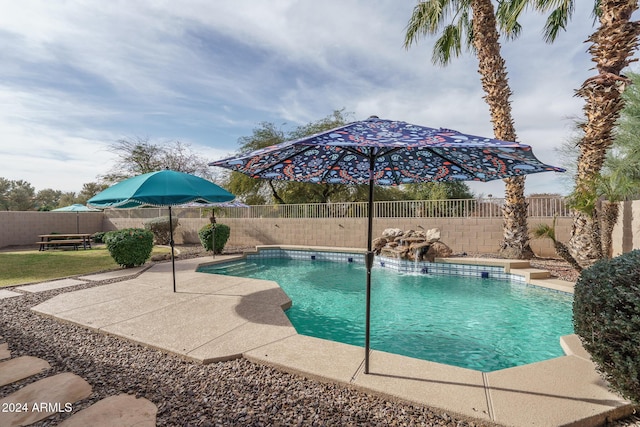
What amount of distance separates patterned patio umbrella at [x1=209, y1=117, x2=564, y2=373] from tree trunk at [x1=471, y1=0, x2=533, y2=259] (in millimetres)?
6334

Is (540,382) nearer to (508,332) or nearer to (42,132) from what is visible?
(508,332)

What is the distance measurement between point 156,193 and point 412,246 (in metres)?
7.95

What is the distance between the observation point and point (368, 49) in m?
10.2

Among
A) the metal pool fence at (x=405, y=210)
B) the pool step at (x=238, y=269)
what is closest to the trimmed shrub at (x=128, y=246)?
the pool step at (x=238, y=269)

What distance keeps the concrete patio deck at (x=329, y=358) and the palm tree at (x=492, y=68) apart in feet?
23.5

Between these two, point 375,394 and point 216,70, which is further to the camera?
point 216,70

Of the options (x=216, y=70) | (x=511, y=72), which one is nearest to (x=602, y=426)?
(x=511, y=72)

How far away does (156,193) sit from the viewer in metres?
4.47

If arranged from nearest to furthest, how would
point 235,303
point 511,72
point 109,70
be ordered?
point 235,303
point 109,70
point 511,72

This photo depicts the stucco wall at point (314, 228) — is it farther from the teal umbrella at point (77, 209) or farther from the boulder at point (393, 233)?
the boulder at point (393, 233)

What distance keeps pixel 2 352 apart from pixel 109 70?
25.7 feet

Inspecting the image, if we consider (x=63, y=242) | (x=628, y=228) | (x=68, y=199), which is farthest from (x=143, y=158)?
(x=628, y=228)

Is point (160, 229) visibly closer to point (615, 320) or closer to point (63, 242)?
point (63, 242)

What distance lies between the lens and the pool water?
388 cm
